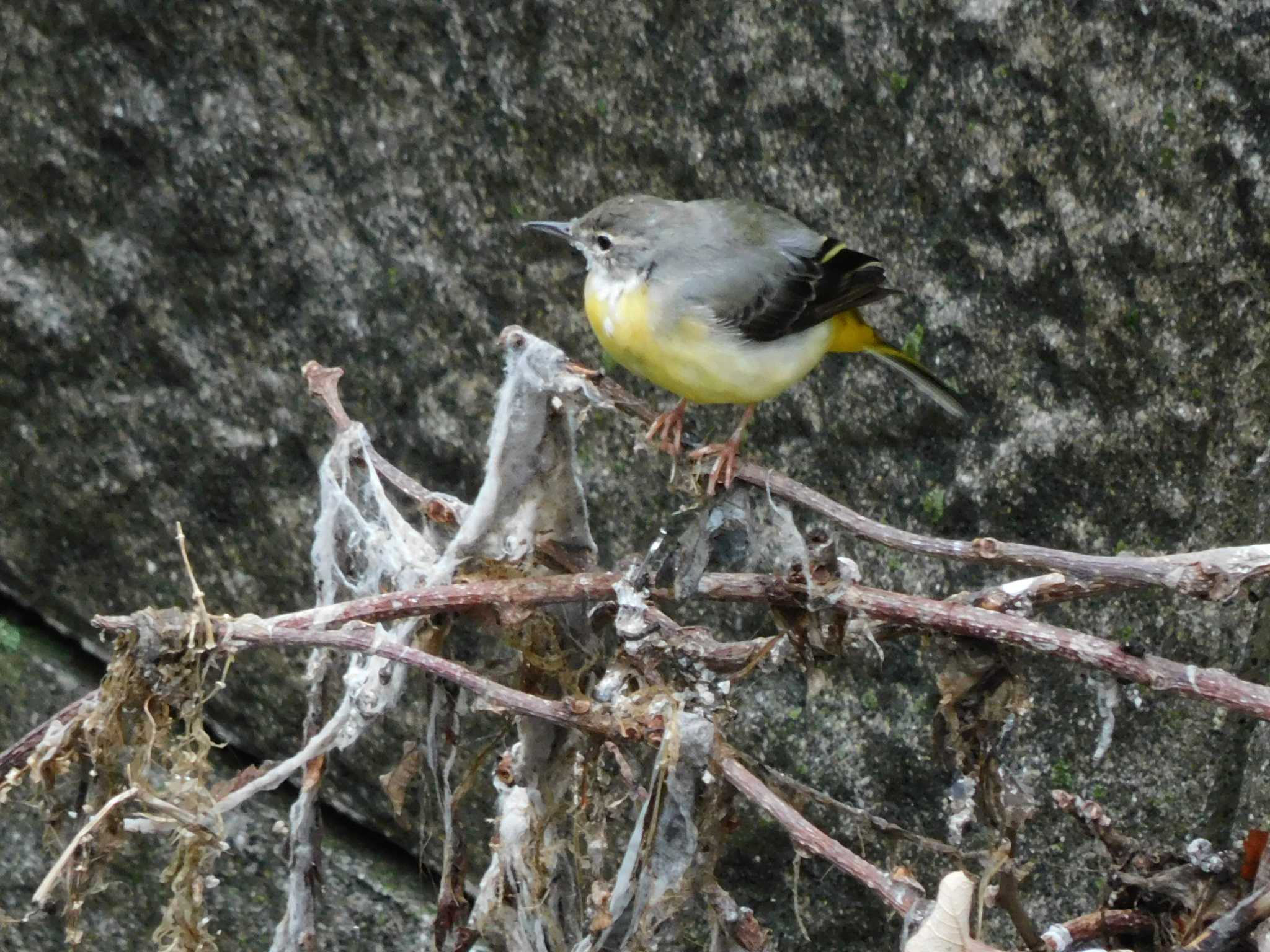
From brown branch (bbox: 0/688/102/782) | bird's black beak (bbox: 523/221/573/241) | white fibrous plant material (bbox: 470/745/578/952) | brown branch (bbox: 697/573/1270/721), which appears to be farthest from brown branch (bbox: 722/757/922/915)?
bird's black beak (bbox: 523/221/573/241)

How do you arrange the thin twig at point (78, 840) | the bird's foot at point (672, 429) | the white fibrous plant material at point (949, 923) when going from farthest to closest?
the bird's foot at point (672, 429) → the thin twig at point (78, 840) → the white fibrous plant material at point (949, 923)

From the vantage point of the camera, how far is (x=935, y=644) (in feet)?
4.36

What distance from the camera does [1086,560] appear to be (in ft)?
4.09

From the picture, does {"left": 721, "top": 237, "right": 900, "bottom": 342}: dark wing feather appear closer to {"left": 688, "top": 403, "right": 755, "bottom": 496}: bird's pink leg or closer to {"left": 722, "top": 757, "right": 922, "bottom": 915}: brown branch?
{"left": 688, "top": 403, "right": 755, "bottom": 496}: bird's pink leg

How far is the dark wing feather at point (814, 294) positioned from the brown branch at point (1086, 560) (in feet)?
1.34

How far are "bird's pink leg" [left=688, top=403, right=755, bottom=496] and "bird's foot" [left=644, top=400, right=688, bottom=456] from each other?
7cm

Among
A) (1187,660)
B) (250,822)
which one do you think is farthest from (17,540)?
(1187,660)

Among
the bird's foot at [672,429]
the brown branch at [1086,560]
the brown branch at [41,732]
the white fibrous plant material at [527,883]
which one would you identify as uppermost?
the bird's foot at [672,429]

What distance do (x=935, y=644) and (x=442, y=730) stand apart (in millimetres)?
607

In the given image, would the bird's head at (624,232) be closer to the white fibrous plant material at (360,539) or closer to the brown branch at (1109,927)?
the white fibrous plant material at (360,539)

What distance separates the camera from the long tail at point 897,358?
1.87 meters

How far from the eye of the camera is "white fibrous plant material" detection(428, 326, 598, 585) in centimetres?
148

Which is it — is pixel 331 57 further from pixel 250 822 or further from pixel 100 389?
pixel 250 822

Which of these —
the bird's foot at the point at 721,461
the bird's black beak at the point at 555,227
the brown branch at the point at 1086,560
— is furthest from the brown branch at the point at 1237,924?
the bird's black beak at the point at 555,227
